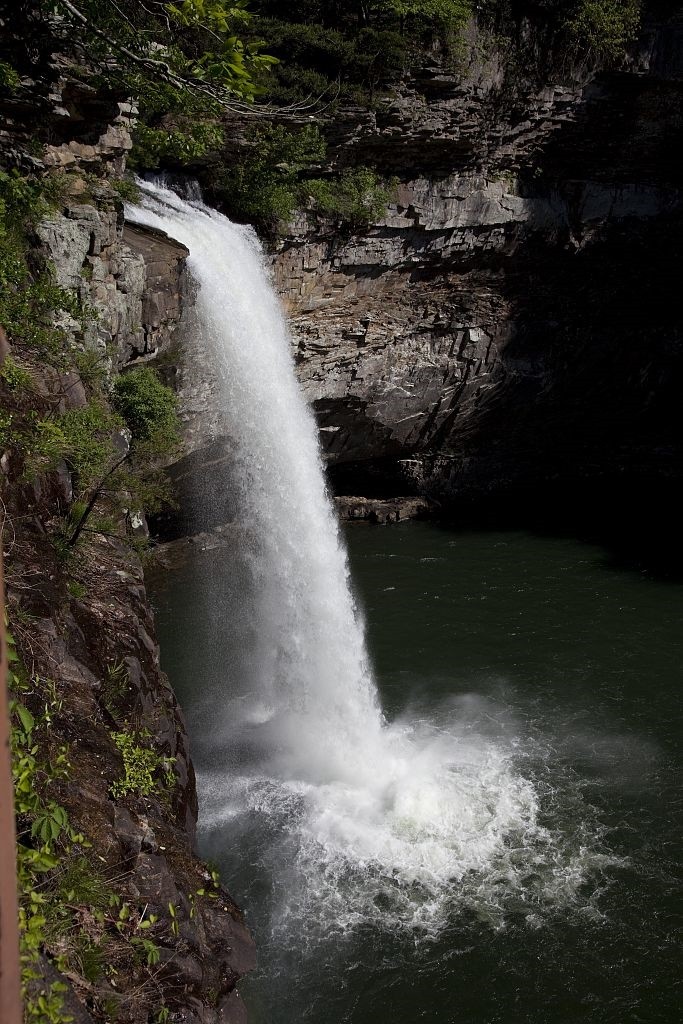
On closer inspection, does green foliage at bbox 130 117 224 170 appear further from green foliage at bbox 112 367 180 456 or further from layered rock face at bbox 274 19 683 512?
green foliage at bbox 112 367 180 456

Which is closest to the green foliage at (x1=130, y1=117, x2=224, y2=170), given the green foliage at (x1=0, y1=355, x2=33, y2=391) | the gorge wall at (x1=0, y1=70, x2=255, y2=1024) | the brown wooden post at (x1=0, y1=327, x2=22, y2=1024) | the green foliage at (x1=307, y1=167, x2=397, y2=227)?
the gorge wall at (x1=0, y1=70, x2=255, y2=1024)

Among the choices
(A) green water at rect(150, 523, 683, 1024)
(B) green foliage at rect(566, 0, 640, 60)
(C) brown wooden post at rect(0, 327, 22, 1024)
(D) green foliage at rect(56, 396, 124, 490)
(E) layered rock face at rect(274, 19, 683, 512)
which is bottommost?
(A) green water at rect(150, 523, 683, 1024)

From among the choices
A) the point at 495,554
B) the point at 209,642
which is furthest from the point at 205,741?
the point at 495,554

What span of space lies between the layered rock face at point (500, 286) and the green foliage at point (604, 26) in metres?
0.54

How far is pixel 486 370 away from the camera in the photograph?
20.9 m

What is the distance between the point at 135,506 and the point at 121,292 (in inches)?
194

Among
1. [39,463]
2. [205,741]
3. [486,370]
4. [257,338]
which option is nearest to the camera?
[39,463]

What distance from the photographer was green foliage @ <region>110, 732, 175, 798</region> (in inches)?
237

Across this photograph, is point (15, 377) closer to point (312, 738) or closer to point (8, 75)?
point (8, 75)

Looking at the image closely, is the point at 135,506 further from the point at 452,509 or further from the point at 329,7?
the point at 452,509

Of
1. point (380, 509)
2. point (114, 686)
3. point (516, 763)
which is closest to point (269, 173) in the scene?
point (380, 509)

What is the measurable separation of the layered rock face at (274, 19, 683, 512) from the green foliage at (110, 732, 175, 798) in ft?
43.2

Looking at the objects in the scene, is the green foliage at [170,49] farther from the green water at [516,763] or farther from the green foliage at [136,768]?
the green water at [516,763]

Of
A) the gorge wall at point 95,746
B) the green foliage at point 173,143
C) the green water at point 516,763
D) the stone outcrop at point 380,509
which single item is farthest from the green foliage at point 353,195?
the green water at point 516,763
